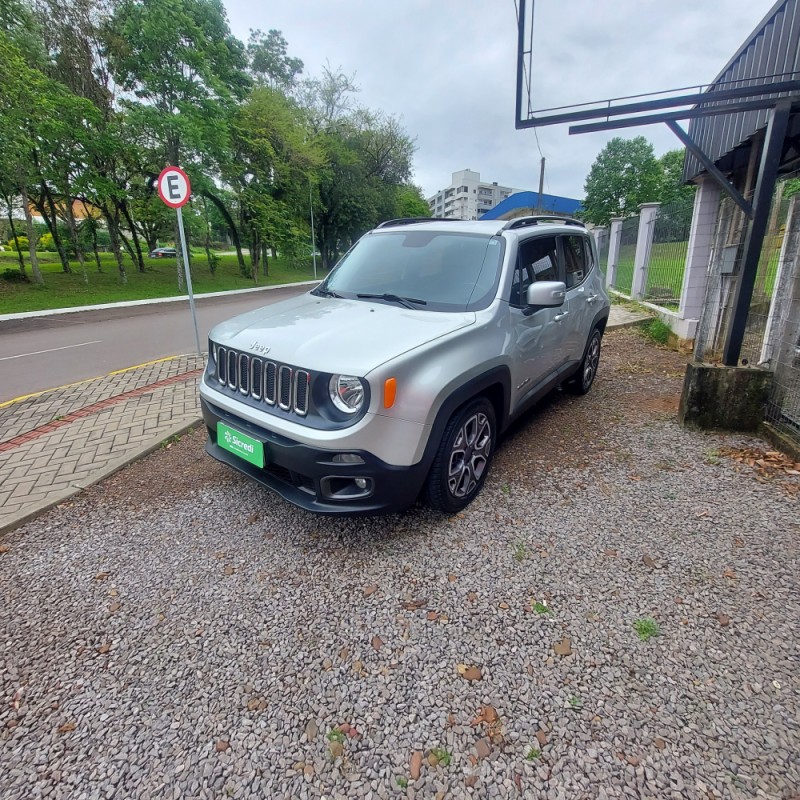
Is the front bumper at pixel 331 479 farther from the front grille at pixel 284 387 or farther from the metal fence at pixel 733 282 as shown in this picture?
the metal fence at pixel 733 282

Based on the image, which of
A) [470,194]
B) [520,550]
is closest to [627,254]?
[520,550]

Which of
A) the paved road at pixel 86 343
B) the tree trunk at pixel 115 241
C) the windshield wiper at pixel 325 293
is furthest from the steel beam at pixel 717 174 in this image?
the tree trunk at pixel 115 241

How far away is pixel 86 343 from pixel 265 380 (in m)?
8.94

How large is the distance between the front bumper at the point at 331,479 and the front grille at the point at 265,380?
0.19m

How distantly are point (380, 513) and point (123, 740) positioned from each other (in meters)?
1.42

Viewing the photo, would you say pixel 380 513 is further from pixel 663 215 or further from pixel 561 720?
pixel 663 215

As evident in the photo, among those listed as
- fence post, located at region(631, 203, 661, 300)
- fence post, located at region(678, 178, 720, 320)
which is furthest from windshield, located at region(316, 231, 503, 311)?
fence post, located at region(631, 203, 661, 300)

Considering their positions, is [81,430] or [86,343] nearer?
[81,430]

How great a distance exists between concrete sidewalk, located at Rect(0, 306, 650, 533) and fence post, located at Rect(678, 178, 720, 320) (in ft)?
25.8

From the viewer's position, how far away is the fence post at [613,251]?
514 inches

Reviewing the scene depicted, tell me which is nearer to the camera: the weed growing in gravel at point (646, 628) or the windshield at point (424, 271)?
the weed growing in gravel at point (646, 628)

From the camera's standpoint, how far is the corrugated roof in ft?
15.3

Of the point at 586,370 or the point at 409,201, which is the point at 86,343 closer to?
the point at 586,370

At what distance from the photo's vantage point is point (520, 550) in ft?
9.11
